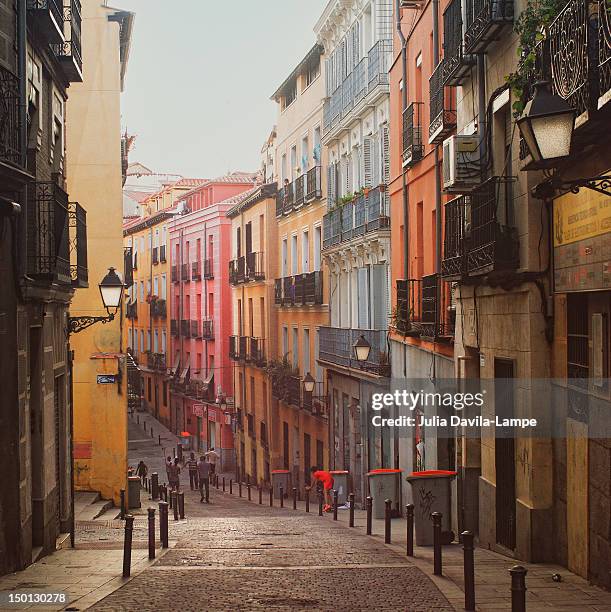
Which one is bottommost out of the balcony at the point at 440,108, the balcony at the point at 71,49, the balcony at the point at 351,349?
the balcony at the point at 351,349

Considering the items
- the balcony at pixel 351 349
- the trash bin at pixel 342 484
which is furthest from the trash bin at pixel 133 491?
the balcony at pixel 351 349

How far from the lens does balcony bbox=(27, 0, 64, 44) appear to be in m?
13.6

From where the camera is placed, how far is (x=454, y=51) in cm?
1673

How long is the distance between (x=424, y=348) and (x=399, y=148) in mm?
5602

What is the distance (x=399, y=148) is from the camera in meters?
24.6

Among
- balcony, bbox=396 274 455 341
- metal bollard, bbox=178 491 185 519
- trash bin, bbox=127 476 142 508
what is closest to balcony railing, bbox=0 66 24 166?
balcony, bbox=396 274 455 341

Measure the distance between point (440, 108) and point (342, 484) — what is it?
11363 millimetres

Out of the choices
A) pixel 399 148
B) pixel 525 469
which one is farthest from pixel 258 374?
pixel 525 469

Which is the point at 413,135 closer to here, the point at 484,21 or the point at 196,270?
the point at 484,21

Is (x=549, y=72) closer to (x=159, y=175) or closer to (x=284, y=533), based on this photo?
(x=284, y=533)

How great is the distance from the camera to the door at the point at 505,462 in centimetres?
1383

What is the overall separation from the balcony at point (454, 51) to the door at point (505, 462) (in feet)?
14.3

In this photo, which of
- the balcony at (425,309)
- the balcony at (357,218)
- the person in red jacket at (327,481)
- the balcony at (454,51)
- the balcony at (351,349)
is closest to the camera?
the balcony at (454,51)

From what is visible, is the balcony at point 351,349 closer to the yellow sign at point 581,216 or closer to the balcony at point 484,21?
the balcony at point 484,21
